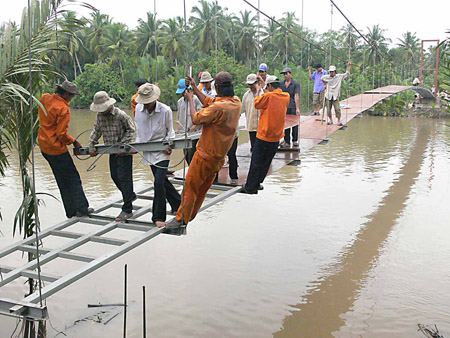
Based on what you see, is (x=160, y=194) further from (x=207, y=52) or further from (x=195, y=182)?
(x=207, y=52)

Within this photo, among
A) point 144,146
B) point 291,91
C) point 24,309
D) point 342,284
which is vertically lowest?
point 342,284

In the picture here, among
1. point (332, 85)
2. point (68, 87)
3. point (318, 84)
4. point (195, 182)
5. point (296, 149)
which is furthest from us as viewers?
point (318, 84)

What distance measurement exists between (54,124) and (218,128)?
4.06 ft

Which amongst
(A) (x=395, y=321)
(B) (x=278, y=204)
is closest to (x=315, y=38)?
(B) (x=278, y=204)

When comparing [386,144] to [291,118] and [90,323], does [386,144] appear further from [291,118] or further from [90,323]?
[90,323]

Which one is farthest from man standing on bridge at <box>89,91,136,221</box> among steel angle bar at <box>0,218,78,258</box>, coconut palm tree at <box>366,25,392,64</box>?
coconut palm tree at <box>366,25,392,64</box>

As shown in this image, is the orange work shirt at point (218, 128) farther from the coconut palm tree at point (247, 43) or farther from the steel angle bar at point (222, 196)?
the coconut palm tree at point (247, 43)

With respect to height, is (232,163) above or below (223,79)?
below

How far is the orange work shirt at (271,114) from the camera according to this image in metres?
5.12

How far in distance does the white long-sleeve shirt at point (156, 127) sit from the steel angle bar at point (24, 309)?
1.53 m

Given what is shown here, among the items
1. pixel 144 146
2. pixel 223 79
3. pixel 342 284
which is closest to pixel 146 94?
pixel 144 146

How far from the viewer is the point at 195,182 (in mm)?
3842

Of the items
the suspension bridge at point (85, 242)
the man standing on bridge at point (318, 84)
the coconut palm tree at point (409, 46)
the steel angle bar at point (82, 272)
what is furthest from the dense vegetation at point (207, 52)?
the steel angle bar at point (82, 272)

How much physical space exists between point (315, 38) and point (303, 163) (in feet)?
98.7
